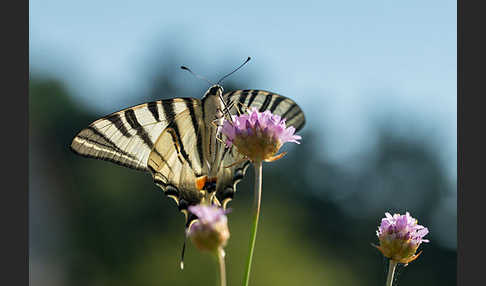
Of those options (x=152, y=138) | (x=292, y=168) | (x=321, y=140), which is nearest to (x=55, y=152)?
(x=292, y=168)

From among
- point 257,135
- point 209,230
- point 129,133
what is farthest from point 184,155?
point 209,230

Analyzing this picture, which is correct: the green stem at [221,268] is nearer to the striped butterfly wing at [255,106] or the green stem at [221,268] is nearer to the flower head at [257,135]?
the flower head at [257,135]

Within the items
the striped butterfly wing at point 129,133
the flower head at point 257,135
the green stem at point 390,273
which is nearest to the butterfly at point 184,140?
the striped butterfly wing at point 129,133

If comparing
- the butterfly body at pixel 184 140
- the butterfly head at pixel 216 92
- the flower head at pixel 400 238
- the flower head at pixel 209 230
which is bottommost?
the flower head at pixel 400 238

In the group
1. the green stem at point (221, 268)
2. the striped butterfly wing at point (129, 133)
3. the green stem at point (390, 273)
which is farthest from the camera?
the striped butterfly wing at point (129, 133)

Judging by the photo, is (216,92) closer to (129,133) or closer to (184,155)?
(184,155)

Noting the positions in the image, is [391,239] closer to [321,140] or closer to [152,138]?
[152,138]
